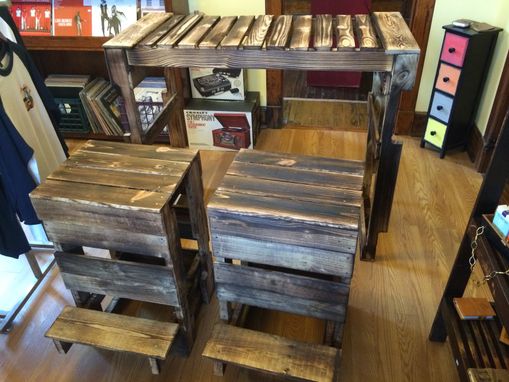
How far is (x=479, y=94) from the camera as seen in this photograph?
272cm

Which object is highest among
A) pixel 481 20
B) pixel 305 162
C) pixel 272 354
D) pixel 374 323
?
pixel 481 20

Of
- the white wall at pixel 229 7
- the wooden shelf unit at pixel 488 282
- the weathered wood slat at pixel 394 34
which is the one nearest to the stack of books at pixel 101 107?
the white wall at pixel 229 7

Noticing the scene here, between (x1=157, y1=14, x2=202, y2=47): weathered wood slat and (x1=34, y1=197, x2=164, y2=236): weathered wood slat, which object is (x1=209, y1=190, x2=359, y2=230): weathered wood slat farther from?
(x1=157, y1=14, x2=202, y2=47): weathered wood slat

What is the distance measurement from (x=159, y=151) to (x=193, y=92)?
1.56m

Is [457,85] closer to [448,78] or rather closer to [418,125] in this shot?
[448,78]

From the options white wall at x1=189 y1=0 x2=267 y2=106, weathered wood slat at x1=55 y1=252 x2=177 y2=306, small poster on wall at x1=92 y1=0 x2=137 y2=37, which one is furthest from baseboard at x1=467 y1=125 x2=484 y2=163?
small poster on wall at x1=92 y1=0 x2=137 y2=37

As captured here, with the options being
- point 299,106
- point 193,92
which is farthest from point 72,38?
point 299,106

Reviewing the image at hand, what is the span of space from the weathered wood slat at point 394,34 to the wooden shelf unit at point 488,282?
0.47 meters

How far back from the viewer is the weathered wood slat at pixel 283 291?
1418 millimetres

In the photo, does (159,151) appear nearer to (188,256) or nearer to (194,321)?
(188,256)

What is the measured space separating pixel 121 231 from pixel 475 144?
7.77 feet

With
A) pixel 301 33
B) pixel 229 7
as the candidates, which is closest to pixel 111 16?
pixel 229 7

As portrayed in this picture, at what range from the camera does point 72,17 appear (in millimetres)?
2623

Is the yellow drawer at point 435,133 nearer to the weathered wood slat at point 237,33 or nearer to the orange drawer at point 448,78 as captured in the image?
the orange drawer at point 448,78
